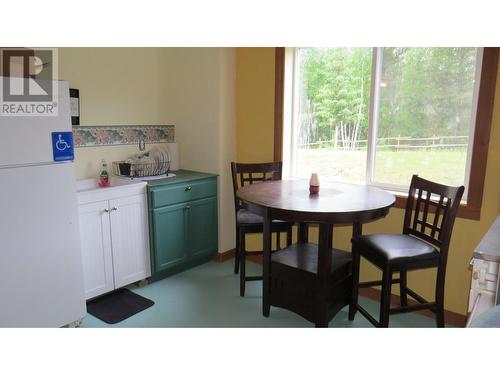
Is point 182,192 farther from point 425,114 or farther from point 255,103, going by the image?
point 425,114

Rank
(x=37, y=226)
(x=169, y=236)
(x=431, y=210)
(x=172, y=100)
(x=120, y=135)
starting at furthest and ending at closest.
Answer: (x=172, y=100) < (x=120, y=135) < (x=169, y=236) < (x=431, y=210) < (x=37, y=226)

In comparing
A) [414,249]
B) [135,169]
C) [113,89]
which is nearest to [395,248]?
[414,249]

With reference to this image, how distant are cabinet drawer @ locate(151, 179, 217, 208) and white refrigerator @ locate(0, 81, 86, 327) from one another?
80cm

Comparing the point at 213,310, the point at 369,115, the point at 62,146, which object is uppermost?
the point at 369,115

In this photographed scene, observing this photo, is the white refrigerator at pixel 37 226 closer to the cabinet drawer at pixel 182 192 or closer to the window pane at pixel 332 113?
the cabinet drawer at pixel 182 192

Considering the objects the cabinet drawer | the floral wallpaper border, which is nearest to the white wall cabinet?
the cabinet drawer

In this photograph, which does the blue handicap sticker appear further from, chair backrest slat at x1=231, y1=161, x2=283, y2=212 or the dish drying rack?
chair backrest slat at x1=231, y1=161, x2=283, y2=212

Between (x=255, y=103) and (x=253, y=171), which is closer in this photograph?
(x=253, y=171)

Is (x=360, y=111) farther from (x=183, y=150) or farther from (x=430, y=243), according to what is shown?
(x=183, y=150)

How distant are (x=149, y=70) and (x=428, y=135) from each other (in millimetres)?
2477

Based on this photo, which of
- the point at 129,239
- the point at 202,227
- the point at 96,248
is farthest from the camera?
the point at 202,227

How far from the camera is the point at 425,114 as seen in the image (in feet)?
8.96

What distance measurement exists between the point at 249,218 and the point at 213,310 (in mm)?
743

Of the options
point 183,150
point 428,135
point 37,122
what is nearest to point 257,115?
point 183,150
